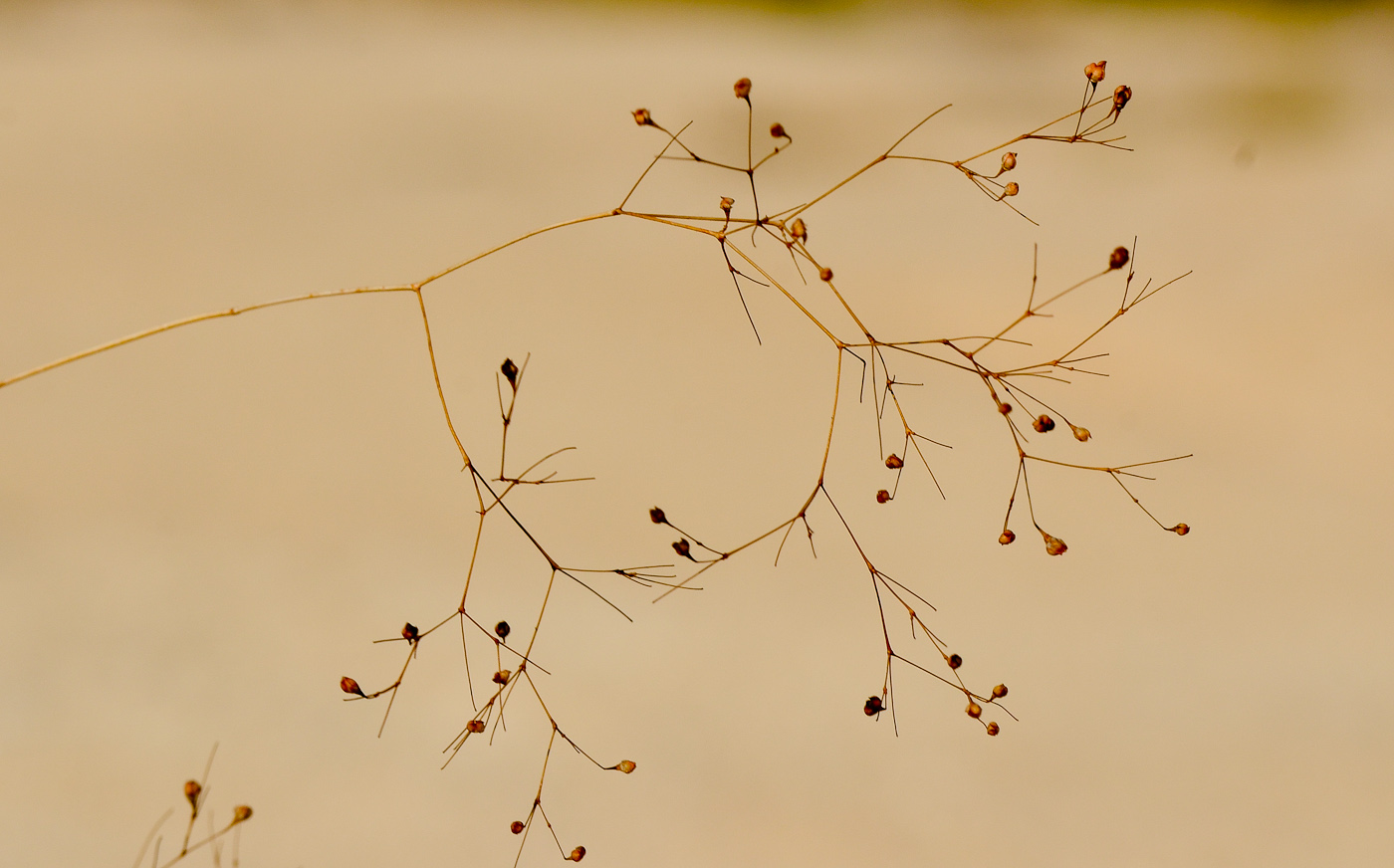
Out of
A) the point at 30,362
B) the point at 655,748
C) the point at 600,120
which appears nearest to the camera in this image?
the point at 655,748

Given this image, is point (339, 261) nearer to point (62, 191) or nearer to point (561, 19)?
point (62, 191)

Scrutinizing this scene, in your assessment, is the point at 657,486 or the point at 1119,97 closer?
the point at 1119,97

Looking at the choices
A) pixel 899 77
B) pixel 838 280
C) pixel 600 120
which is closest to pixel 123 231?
pixel 600 120

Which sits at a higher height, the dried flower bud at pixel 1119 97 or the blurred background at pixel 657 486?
the blurred background at pixel 657 486

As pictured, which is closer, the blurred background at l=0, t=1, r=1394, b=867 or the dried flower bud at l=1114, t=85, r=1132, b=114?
the dried flower bud at l=1114, t=85, r=1132, b=114

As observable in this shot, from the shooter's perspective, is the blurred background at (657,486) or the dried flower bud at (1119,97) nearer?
the dried flower bud at (1119,97)

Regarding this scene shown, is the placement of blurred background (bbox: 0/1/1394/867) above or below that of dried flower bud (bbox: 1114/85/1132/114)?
above

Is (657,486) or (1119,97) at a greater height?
(657,486)

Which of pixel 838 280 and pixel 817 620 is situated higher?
pixel 838 280
